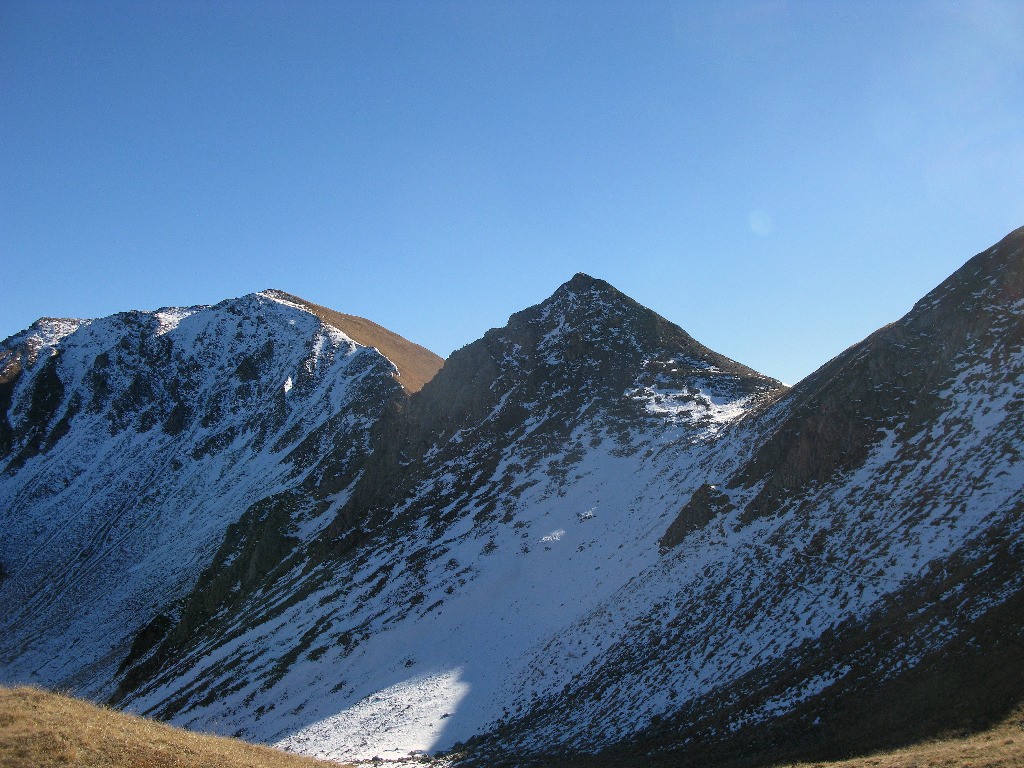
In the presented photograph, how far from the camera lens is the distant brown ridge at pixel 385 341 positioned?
377 feet

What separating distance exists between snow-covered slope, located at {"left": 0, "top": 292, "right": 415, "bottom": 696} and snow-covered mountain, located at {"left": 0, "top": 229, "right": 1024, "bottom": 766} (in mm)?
639

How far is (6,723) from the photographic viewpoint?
15133mm

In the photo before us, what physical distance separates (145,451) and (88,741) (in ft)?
342

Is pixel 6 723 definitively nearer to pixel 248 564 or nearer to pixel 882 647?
pixel 882 647

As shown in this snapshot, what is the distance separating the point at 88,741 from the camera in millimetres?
15031

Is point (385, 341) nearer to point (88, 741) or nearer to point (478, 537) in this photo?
point (478, 537)

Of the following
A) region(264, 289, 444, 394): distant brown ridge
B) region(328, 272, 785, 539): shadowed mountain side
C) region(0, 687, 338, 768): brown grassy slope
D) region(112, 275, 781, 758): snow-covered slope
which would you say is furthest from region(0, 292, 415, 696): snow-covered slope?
region(0, 687, 338, 768): brown grassy slope

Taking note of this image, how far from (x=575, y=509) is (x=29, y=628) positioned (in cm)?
7090

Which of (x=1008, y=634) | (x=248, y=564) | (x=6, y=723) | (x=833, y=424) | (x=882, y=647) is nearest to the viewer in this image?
(x=6, y=723)

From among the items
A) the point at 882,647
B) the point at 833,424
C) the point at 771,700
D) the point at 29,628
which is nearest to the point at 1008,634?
the point at 882,647

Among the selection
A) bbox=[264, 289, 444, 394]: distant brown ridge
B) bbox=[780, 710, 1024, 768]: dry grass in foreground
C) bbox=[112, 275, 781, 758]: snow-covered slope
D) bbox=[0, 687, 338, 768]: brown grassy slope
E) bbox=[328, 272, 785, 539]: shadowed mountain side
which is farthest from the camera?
bbox=[264, 289, 444, 394]: distant brown ridge

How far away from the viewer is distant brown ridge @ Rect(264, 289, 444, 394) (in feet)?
377

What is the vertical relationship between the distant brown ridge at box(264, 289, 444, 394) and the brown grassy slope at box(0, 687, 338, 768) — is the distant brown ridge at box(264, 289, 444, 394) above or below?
above

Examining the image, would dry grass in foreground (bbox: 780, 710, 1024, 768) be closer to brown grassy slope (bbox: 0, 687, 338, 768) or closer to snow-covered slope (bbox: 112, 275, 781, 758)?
brown grassy slope (bbox: 0, 687, 338, 768)
